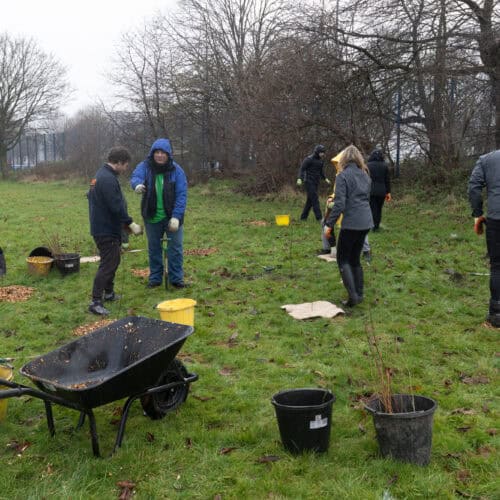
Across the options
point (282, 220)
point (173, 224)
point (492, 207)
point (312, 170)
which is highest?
point (312, 170)

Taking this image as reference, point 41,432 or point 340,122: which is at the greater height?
point 340,122

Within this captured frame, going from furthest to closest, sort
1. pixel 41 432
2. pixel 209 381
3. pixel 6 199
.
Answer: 1. pixel 6 199
2. pixel 209 381
3. pixel 41 432

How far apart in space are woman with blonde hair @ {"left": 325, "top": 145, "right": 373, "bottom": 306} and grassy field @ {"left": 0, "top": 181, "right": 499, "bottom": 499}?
64 cm

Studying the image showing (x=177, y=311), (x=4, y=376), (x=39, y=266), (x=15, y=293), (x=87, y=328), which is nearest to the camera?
(x=4, y=376)

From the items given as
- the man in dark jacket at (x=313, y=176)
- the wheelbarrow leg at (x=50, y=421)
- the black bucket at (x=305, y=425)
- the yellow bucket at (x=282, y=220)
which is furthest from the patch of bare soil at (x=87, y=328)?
the man in dark jacket at (x=313, y=176)

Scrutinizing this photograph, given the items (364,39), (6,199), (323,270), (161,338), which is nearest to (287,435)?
(161,338)

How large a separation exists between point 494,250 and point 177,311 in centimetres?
303

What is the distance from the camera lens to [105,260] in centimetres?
648

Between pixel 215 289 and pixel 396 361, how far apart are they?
3.08 metres

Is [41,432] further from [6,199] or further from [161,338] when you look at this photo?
[6,199]

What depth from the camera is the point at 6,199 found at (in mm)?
20078

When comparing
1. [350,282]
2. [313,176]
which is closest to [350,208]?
[350,282]

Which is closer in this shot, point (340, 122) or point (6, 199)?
point (340, 122)

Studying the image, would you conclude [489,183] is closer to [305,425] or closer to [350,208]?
[350,208]
